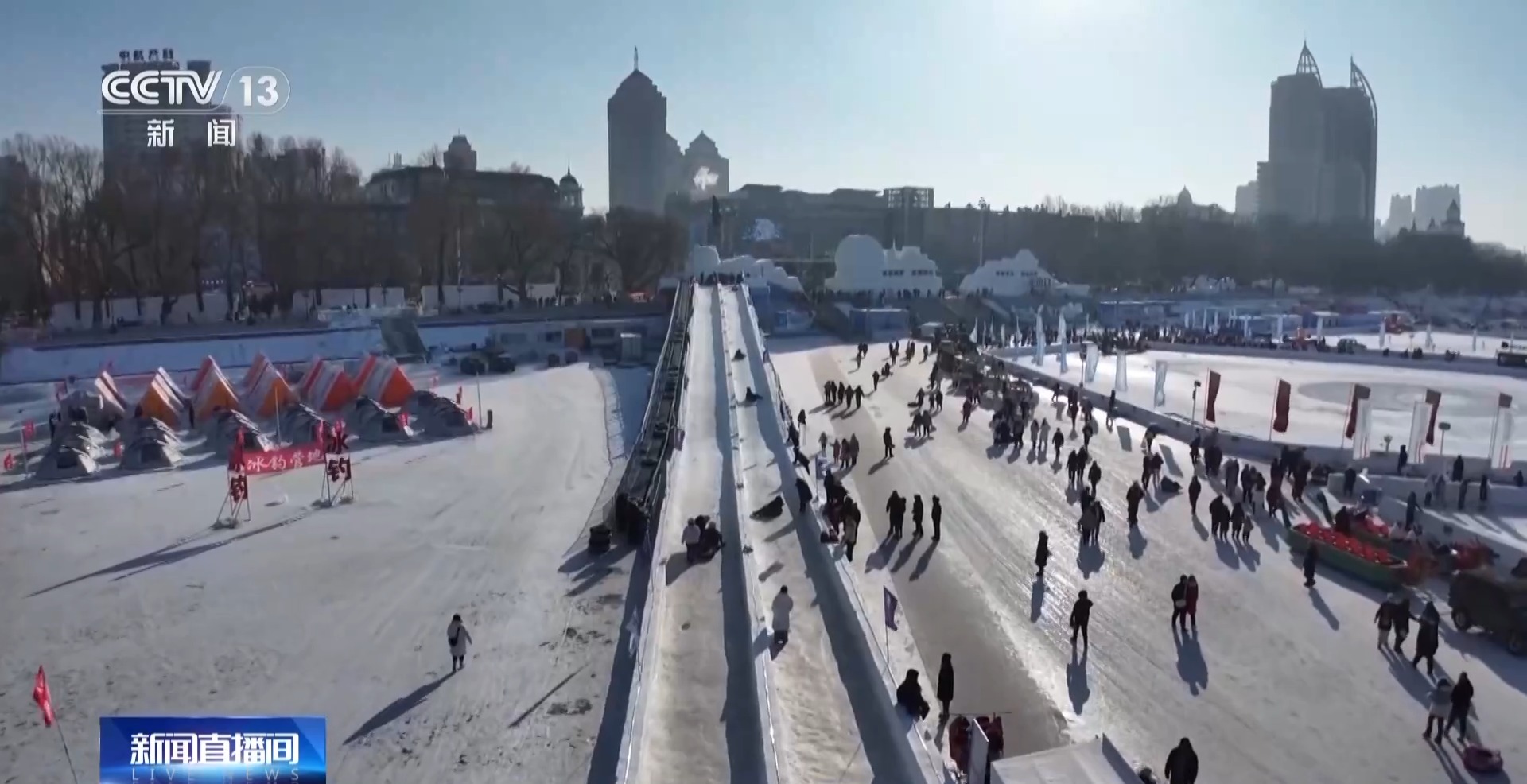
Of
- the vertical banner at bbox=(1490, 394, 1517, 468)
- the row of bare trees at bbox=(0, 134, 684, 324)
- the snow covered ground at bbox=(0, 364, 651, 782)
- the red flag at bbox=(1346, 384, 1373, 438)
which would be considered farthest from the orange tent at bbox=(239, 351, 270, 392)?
the vertical banner at bbox=(1490, 394, 1517, 468)

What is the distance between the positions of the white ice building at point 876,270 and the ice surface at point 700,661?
45.1 m

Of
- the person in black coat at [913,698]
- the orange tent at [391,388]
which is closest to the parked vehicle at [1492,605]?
the person in black coat at [913,698]

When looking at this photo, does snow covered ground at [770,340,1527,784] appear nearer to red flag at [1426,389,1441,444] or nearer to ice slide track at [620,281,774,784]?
ice slide track at [620,281,774,784]

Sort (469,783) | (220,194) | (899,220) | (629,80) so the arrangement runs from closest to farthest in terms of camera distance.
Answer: (469,783), (220,194), (899,220), (629,80)

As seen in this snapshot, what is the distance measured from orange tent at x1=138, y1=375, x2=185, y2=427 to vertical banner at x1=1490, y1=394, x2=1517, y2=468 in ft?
102

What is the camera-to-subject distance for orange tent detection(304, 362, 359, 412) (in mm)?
28969

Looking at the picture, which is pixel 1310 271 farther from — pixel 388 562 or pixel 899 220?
pixel 388 562

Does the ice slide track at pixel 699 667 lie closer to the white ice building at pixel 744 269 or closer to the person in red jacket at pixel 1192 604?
the person in red jacket at pixel 1192 604

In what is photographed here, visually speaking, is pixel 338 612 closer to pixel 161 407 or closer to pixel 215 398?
pixel 215 398

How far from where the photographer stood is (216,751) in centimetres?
588

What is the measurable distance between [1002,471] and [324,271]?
4033 cm

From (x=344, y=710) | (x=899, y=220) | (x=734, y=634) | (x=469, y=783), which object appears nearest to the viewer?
(x=469, y=783)

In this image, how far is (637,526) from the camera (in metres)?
15.4

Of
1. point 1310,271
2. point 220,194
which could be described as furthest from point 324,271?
point 1310,271
